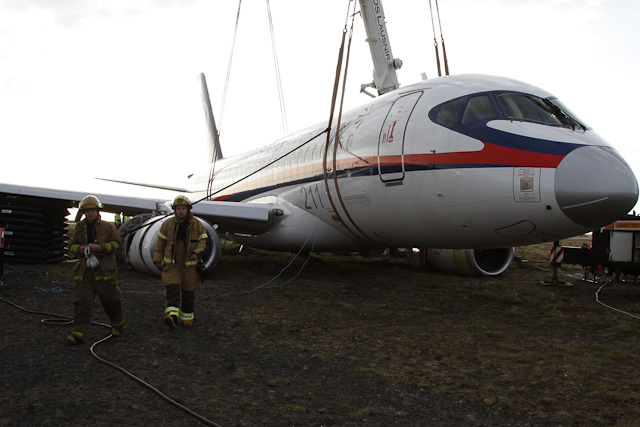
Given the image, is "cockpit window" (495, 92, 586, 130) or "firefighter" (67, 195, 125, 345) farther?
"cockpit window" (495, 92, 586, 130)

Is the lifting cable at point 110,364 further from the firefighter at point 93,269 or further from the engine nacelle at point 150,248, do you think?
the engine nacelle at point 150,248

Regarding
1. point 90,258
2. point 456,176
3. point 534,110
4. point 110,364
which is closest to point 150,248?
point 90,258

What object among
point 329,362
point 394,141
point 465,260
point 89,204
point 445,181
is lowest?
point 329,362

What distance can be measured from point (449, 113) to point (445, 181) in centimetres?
91

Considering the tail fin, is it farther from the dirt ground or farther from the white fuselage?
the dirt ground

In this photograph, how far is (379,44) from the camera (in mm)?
15539

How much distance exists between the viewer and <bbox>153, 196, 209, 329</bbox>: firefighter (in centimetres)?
546

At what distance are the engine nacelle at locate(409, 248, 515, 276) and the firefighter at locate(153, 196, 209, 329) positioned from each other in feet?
19.3

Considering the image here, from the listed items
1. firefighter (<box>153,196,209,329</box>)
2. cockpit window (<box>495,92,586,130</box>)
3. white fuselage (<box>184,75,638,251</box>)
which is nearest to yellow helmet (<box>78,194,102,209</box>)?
firefighter (<box>153,196,209,329</box>)

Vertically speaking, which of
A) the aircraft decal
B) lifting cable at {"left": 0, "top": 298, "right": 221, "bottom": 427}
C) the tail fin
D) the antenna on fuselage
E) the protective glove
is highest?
the antenna on fuselage

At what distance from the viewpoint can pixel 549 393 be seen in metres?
3.54

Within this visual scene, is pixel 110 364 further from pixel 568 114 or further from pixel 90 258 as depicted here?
pixel 568 114

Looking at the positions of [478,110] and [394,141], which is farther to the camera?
[394,141]

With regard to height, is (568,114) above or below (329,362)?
above
